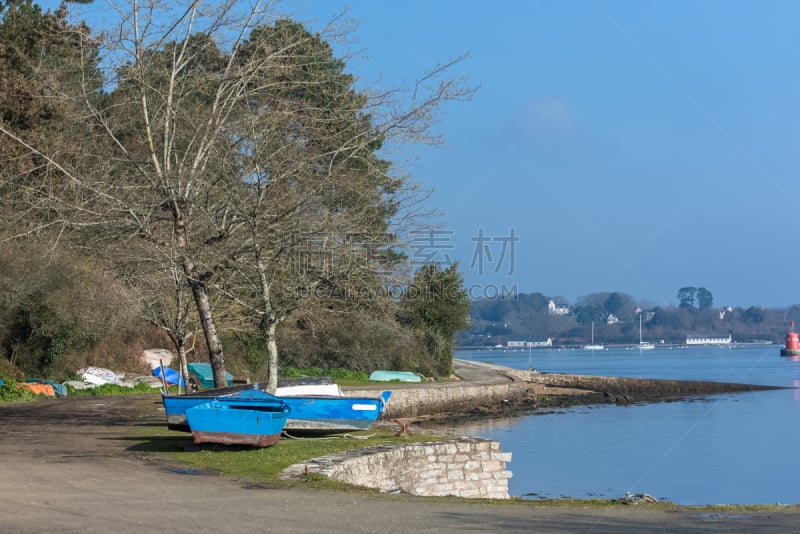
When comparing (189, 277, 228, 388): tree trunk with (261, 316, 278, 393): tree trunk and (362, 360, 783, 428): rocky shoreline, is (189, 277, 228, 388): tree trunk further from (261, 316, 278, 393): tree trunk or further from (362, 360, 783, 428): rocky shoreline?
(362, 360, 783, 428): rocky shoreline

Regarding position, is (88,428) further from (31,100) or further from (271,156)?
(31,100)

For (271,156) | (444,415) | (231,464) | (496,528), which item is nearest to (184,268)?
(271,156)

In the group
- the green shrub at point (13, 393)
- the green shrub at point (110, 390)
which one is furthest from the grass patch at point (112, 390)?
the green shrub at point (13, 393)

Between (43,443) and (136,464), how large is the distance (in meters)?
3.50

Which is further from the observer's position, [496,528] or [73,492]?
[73,492]

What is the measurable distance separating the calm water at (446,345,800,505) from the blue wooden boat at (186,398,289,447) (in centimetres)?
866

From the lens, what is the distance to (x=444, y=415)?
1454 inches

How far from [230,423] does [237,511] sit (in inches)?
209

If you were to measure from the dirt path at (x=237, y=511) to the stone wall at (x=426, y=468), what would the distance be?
6.49ft

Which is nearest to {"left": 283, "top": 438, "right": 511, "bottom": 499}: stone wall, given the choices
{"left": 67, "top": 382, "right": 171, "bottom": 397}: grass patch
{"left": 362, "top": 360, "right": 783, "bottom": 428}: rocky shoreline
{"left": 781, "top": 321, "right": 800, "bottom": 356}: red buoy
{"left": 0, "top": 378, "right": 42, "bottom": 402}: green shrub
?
{"left": 362, "top": 360, "right": 783, "bottom": 428}: rocky shoreline

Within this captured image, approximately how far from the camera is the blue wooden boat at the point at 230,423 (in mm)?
14781

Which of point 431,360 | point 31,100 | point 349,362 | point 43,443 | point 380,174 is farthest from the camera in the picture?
point 431,360

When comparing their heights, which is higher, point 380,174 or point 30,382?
point 380,174

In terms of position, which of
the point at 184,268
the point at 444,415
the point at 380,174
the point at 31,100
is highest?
the point at 31,100
